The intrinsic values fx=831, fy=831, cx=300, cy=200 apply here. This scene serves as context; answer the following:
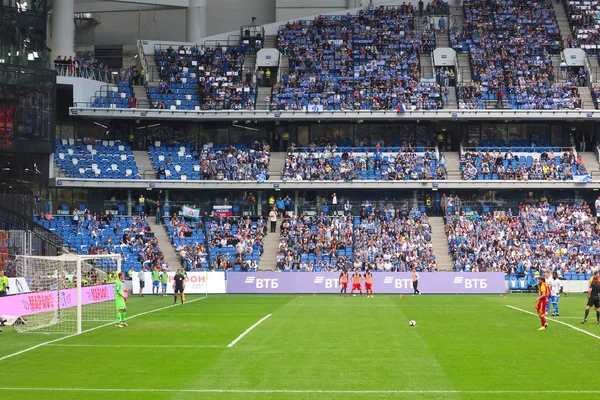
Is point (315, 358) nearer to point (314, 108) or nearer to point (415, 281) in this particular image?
point (415, 281)

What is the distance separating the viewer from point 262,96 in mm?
68125

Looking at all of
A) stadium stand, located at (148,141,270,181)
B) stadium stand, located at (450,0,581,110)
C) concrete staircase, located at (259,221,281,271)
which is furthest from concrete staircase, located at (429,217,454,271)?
stadium stand, located at (148,141,270,181)

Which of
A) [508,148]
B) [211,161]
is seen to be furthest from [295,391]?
[508,148]

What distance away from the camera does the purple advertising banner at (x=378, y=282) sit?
51.8 meters

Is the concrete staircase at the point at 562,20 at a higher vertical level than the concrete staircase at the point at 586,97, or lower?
higher

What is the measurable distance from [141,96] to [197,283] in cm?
2135

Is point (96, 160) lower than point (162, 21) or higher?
lower

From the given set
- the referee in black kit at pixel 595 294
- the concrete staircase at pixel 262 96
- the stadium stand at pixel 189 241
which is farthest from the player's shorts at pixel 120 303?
the concrete staircase at pixel 262 96

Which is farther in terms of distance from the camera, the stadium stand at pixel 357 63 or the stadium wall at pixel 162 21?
the stadium wall at pixel 162 21

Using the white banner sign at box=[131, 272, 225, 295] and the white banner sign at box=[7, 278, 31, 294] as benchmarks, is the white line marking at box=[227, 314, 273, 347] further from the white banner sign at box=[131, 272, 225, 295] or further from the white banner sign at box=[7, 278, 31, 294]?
the white banner sign at box=[131, 272, 225, 295]

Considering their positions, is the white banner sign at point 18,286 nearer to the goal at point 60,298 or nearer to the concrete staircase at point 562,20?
the goal at point 60,298

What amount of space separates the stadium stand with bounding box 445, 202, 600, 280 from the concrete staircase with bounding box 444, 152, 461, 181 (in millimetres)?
2669

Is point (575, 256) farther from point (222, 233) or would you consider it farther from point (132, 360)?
point (132, 360)

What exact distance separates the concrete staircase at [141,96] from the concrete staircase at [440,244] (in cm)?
2428
